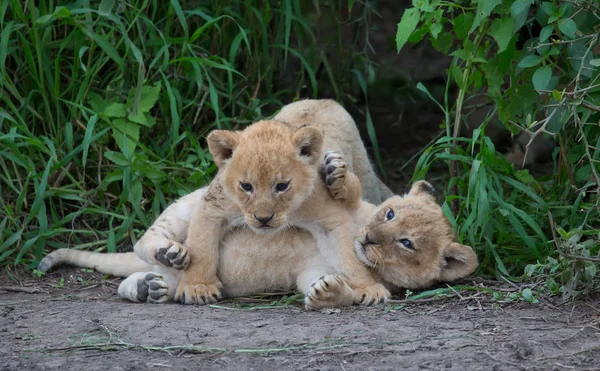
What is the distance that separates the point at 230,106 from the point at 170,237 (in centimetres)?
172

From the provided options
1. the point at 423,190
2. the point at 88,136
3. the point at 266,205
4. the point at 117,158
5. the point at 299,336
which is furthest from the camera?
the point at 117,158

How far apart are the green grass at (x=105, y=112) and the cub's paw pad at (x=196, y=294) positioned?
1.05m

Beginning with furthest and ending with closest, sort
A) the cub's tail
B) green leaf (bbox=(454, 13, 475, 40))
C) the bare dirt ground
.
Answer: the cub's tail < green leaf (bbox=(454, 13, 475, 40)) < the bare dirt ground

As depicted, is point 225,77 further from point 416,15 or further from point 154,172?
point 416,15

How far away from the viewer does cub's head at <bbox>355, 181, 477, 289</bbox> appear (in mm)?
5109

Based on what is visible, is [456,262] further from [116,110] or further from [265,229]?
[116,110]

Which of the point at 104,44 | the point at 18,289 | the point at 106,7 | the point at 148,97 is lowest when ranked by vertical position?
the point at 18,289

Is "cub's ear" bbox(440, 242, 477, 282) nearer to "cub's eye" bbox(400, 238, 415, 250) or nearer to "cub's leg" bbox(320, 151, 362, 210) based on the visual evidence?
"cub's eye" bbox(400, 238, 415, 250)

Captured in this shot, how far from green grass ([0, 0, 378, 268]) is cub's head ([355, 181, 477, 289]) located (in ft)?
5.05

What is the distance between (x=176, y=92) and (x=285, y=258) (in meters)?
1.83

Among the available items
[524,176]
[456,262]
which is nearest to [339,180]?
[456,262]

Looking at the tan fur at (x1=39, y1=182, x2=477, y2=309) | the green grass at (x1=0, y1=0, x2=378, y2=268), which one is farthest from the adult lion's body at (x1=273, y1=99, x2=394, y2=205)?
the tan fur at (x1=39, y1=182, x2=477, y2=309)

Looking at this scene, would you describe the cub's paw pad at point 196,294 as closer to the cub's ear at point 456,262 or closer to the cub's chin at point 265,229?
the cub's chin at point 265,229

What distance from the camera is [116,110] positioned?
6324 mm
